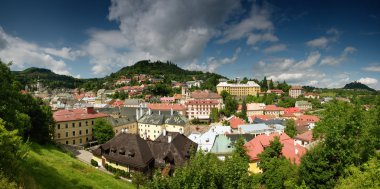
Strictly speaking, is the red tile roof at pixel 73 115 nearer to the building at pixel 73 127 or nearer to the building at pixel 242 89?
the building at pixel 73 127

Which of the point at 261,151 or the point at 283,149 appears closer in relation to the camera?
the point at 261,151

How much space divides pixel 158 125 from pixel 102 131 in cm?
1640

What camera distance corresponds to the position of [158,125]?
6606 cm

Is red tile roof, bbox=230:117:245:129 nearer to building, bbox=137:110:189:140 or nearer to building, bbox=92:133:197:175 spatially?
building, bbox=137:110:189:140

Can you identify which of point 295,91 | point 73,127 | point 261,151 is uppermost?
point 295,91

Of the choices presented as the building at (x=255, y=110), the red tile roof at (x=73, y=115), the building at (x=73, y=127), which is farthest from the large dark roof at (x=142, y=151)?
the building at (x=255, y=110)

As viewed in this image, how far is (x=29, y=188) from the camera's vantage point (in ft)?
51.4

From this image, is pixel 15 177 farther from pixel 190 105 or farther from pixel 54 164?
pixel 190 105

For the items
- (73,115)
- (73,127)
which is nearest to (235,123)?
(73,127)

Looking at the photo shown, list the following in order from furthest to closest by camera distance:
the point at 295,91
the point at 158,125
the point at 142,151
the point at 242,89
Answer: the point at 295,91 → the point at 242,89 → the point at 158,125 → the point at 142,151

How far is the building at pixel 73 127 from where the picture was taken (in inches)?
2048

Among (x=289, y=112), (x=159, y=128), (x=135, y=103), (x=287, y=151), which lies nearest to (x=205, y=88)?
(x=135, y=103)

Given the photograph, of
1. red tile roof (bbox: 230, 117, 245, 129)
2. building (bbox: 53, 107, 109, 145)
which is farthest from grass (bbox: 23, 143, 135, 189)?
red tile roof (bbox: 230, 117, 245, 129)

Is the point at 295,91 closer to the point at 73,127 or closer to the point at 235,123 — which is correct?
the point at 235,123
